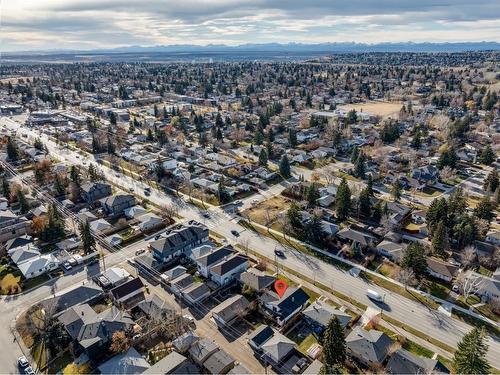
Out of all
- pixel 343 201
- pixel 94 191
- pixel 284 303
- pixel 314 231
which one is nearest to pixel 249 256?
pixel 314 231

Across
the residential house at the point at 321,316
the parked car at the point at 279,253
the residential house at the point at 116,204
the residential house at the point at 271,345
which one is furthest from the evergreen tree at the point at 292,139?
the residential house at the point at 271,345

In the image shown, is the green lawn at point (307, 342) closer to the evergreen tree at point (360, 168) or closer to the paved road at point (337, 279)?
the paved road at point (337, 279)

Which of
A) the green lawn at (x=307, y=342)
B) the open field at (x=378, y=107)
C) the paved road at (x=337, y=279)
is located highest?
the open field at (x=378, y=107)

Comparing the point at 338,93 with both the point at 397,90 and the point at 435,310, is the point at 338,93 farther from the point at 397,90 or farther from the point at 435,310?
the point at 435,310

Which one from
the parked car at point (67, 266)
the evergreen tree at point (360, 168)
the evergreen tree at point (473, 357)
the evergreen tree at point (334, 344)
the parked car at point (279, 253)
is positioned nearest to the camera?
the evergreen tree at point (473, 357)

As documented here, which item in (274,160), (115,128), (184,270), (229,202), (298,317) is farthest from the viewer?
(115,128)

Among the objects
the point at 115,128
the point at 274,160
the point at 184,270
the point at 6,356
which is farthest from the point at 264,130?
the point at 6,356

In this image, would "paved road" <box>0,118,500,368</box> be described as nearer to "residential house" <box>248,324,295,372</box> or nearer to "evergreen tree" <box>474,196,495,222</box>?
"residential house" <box>248,324,295,372</box>
